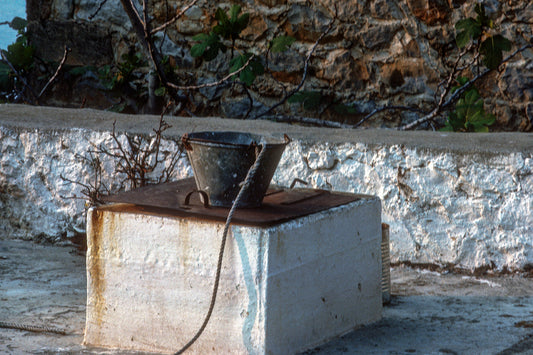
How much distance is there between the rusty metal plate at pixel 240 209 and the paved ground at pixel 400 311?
416 millimetres

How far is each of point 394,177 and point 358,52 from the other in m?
1.74

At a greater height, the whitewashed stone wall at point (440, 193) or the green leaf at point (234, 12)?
the green leaf at point (234, 12)

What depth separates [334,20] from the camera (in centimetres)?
436

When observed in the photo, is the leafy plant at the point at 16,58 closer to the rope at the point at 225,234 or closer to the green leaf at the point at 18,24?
the green leaf at the point at 18,24

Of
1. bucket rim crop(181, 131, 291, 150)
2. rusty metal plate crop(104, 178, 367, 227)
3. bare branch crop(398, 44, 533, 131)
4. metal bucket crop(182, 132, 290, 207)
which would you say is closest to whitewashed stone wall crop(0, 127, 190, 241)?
rusty metal plate crop(104, 178, 367, 227)

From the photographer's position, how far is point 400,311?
8.52 feet

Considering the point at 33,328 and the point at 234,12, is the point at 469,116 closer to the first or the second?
the point at 234,12

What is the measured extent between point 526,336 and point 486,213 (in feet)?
2.15

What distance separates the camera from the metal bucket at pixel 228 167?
208cm

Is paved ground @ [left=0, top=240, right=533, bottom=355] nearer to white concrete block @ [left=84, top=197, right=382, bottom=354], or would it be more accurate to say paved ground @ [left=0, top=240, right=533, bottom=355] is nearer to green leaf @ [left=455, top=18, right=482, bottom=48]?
white concrete block @ [left=84, top=197, right=382, bottom=354]

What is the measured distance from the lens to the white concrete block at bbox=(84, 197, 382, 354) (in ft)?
6.61

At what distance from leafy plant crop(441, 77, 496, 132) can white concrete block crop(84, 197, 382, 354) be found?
5.84ft

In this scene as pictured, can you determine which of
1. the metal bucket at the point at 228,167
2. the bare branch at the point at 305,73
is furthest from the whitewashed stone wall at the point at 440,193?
the bare branch at the point at 305,73

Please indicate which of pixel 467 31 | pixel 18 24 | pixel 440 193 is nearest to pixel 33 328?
pixel 440 193
